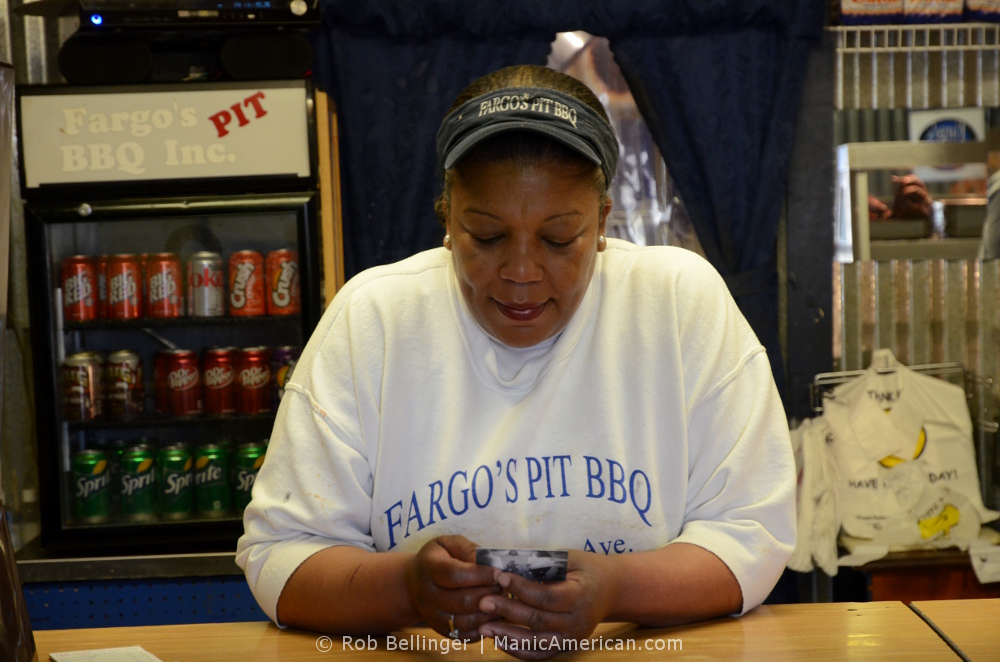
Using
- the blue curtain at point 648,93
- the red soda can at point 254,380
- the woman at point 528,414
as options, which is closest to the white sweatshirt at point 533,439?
the woman at point 528,414

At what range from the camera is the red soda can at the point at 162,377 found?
294 cm

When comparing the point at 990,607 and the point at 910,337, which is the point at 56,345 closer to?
the point at 990,607

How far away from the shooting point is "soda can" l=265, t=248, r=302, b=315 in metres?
2.90

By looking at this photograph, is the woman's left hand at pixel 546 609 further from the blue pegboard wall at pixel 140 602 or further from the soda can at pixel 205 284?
the soda can at pixel 205 284

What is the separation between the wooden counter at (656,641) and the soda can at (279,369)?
1.72 m

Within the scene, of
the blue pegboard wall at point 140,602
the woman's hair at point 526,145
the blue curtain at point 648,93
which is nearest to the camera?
the woman's hair at point 526,145

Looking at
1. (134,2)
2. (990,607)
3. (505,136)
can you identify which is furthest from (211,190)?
(990,607)

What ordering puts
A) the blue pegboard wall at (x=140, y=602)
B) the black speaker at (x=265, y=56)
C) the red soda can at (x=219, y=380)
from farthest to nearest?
the red soda can at (x=219, y=380), the black speaker at (x=265, y=56), the blue pegboard wall at (x=140, y=602)

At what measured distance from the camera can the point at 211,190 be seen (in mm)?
2779

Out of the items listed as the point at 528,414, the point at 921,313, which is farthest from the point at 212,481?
the point at 921,313

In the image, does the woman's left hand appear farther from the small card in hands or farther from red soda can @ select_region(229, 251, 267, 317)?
red soda can @ select_region(229, 251, 267, 317)

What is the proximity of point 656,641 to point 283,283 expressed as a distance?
206 cm

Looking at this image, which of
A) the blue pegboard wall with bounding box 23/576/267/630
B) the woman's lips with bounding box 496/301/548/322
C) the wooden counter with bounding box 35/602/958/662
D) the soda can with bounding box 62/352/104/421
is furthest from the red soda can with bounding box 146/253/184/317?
the woman's lips with bounding box 496/301/548/322

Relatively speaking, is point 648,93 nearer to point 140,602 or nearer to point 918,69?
point 918,69
